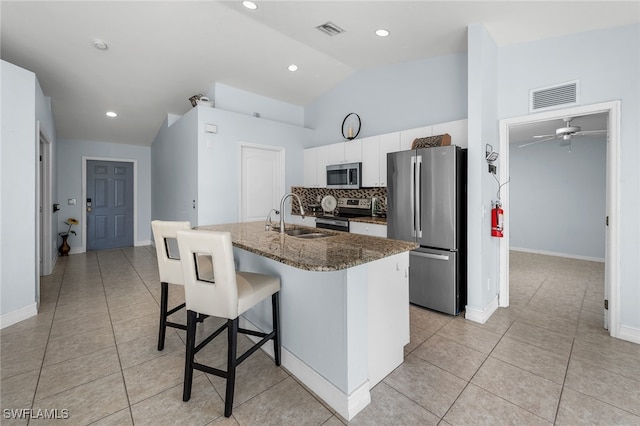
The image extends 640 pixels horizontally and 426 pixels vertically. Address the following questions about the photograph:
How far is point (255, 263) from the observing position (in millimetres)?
2447

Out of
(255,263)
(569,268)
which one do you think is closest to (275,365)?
(255,263)

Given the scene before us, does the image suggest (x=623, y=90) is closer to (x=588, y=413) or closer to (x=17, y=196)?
(x=588, y=413)

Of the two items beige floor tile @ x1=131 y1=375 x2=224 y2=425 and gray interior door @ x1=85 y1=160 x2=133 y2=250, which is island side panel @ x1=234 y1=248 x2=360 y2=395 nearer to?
beige floor tile @ x1=131 y1=375 x2=224 y2=425

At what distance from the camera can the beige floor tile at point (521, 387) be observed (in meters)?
1.69

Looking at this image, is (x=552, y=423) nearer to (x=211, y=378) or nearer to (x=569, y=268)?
(x=211, y=378)

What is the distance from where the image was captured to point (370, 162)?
164 inches

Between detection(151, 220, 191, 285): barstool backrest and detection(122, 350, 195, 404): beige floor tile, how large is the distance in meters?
0.57

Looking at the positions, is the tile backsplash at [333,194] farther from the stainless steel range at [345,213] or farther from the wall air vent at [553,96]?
the wall air vent at [553,96]

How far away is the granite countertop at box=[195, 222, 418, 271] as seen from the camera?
137cm

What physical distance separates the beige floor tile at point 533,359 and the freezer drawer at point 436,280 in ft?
1.97

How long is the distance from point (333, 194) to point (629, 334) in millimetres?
3798

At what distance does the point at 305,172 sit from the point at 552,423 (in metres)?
4.45

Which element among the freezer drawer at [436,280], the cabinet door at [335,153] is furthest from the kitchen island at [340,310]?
the cabinet door at [335,153]

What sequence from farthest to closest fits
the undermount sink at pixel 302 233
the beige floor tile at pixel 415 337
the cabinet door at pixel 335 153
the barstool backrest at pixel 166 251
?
the cabinet door at pixel 335 153 → the undermount sink at pixel 302 233 → the beige floor tile at pixel 415 337 → the barstool backrest at pixel 166 251
